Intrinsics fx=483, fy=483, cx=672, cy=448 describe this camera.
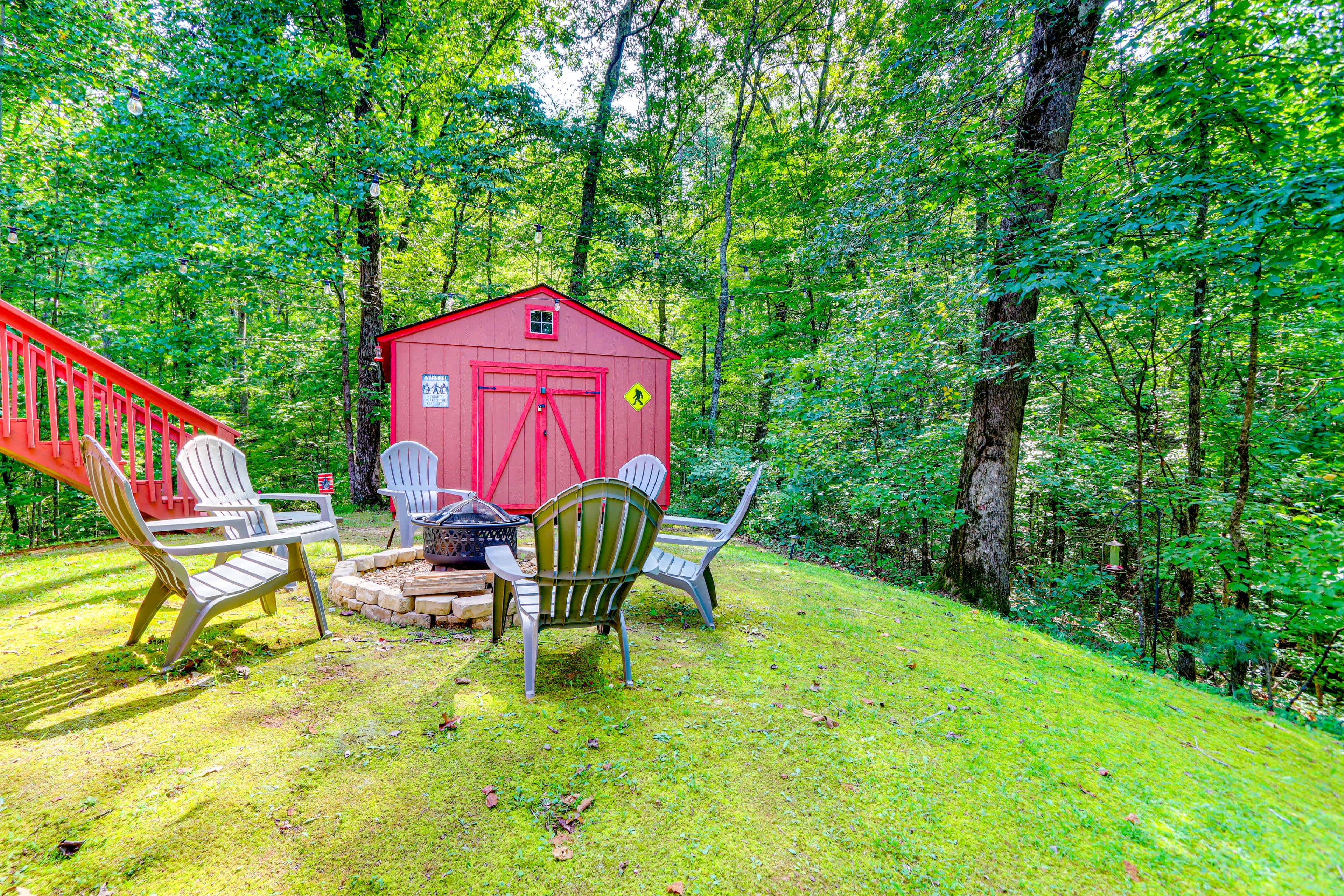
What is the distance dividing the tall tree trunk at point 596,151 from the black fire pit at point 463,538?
8.37m

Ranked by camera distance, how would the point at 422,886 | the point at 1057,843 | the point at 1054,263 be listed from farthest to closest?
the point at 1054,263, the point at 1057,843, the point at 422,886

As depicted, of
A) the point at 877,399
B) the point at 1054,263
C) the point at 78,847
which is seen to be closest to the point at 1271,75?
the point at 1054,263

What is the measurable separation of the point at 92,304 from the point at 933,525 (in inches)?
596

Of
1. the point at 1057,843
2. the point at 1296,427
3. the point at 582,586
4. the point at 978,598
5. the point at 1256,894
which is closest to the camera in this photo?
the point at 1256,894

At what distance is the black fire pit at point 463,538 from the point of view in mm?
2840

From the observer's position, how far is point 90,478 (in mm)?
2102

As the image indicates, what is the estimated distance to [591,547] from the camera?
6.68 ft

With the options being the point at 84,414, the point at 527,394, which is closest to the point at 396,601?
the point at 84,414

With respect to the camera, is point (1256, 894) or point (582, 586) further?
point (582, 586)

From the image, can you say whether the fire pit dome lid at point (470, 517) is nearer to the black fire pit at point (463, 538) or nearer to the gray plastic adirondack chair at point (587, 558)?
the black fire pit at point (463, 538)

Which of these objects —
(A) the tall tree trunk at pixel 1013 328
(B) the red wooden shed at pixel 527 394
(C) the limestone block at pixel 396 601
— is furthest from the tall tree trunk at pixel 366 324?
(A) the tall tree trunk at pixel 1013 328

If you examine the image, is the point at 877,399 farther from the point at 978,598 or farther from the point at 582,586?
the point at 582,586

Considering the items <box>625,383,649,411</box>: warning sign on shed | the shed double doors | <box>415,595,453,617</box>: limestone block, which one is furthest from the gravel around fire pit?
<box>625,383,649,411</box>: warning sign on shed

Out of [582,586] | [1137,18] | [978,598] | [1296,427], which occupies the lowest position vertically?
[978,598]
